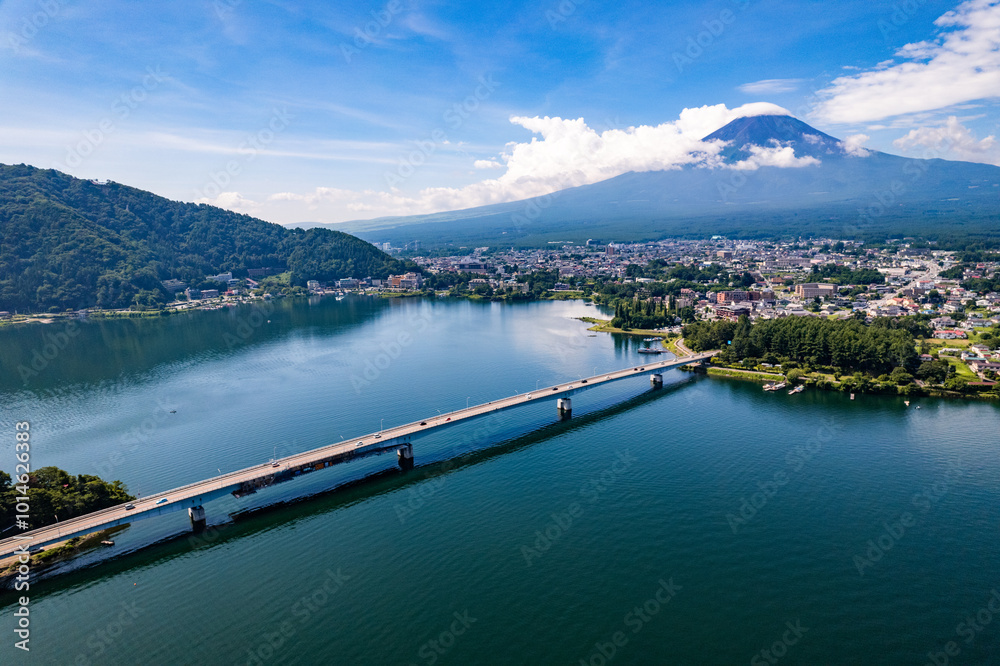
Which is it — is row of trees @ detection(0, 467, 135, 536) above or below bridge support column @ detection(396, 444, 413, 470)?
above

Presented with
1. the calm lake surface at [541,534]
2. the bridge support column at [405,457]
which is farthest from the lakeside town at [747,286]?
the bridge support column at [405,457]

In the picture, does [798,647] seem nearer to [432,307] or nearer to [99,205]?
[432,307]

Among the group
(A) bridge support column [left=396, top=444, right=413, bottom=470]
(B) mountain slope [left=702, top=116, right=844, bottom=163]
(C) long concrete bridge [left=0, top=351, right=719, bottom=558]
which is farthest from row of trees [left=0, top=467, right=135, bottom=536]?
(B) mountain slope [left=702, top=116, right=844, bottom=163]

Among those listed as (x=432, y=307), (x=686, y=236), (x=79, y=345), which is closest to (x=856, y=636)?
(x=79, y=345)

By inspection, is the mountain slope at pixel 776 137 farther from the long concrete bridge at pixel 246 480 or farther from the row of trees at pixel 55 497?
the row of trees at pixel 55 497

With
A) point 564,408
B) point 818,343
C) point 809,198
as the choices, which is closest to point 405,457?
point 564,408

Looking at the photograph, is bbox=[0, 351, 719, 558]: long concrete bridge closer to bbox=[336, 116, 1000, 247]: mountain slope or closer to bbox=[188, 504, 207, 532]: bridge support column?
bbox=[188, 504, 207, 532]: bridge support column
